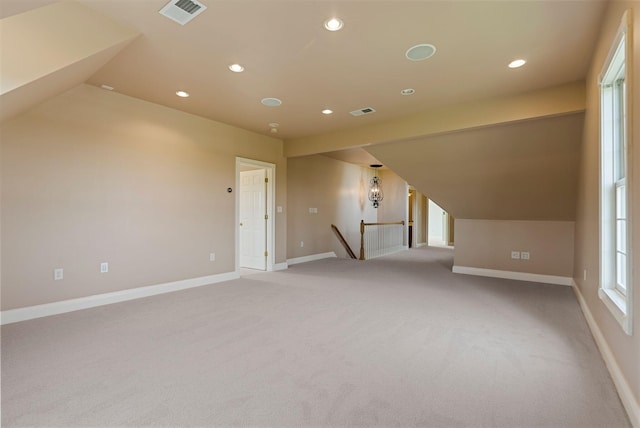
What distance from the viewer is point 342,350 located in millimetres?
2480

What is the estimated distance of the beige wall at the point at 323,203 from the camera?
683cm

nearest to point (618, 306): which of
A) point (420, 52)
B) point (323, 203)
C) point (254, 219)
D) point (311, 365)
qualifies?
→ point (311, 365)

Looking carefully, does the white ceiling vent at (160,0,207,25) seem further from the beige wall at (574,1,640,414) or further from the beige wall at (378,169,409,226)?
the beige wall at (378,169,409,226)

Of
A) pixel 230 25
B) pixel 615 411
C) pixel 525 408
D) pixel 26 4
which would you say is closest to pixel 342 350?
pixel 525 408

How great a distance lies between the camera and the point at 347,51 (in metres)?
2.75

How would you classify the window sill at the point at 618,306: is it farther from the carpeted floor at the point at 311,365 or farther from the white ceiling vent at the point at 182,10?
the white ceiling vent at the point at 182,10

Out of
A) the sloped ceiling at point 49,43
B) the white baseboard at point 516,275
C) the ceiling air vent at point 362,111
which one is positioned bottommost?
the white baseboard at point 516,275

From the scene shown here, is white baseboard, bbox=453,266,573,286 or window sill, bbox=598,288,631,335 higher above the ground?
window sill, bbox=598,288,631,335

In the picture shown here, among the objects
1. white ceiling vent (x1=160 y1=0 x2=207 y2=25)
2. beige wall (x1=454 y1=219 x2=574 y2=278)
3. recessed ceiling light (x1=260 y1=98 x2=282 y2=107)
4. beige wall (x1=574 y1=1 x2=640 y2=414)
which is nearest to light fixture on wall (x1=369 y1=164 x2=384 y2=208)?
beige wall (x1=454 y1=219 x2=574 y2=278)

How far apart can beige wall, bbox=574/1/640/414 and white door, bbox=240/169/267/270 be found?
4.87 m

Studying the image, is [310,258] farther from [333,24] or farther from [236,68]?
[333,24]

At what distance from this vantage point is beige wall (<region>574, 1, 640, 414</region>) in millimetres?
1602

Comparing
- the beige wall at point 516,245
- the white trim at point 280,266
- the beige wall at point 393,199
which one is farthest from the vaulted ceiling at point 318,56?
the beige wall at point 393,199

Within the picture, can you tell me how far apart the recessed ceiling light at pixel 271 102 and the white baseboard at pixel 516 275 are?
457 cm
